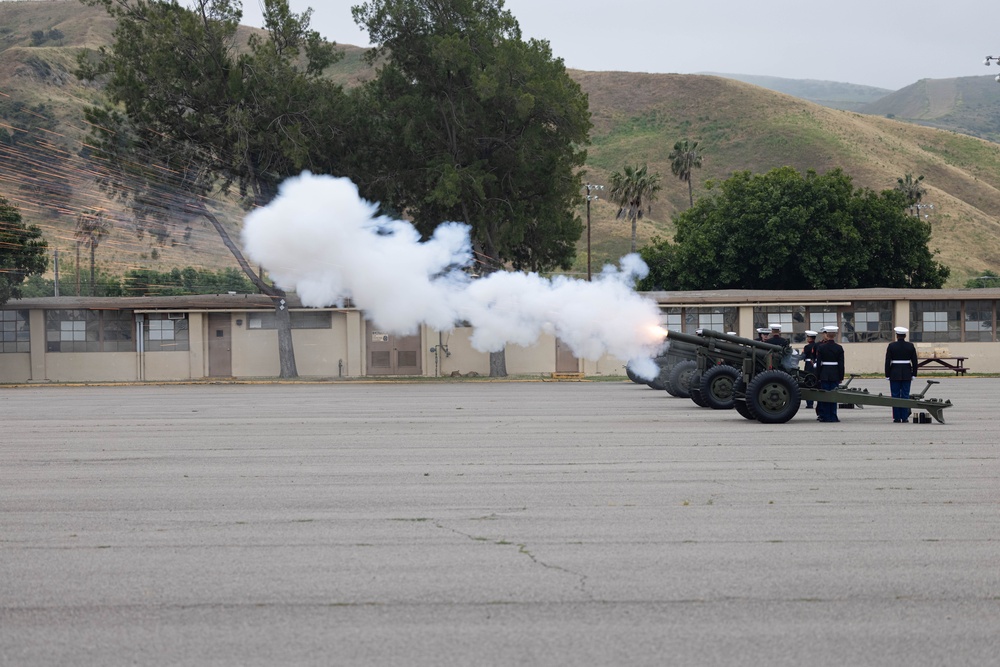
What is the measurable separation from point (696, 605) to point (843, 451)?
8528mm

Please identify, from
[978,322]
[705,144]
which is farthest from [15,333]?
[705,144]

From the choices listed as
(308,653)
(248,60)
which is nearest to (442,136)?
(248,60)

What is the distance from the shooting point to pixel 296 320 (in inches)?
1604

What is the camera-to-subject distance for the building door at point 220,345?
4044 cm

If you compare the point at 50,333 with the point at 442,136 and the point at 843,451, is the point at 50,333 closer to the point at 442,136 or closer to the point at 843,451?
the point at 442,136

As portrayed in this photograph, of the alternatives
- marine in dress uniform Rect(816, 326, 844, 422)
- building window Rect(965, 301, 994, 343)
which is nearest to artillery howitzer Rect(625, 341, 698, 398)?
marine in dress uniform Rect(816, 326, 844, 422)

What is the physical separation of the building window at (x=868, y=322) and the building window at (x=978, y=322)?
309 centimetres

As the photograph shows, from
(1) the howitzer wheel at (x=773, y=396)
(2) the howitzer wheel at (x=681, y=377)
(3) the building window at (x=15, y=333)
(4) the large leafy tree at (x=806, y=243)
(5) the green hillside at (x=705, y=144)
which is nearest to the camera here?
(1) the howitzer wheel at (x=773, y=396)

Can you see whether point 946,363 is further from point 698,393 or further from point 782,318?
point 698,393

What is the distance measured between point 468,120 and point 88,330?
16413 millimetres

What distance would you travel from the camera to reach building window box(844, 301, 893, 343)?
1591 inches

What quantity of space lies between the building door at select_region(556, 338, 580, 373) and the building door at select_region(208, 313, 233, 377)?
12.4 metres

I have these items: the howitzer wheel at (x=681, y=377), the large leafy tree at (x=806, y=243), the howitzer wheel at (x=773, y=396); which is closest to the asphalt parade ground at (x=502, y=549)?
the howitzer wheel at (x=773, y=396)

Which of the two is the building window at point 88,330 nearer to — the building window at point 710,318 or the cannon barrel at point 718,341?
the building window at point 710,318
